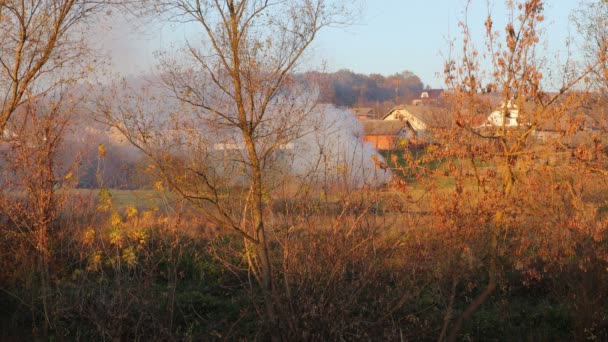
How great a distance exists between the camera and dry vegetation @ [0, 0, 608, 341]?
5883 mm

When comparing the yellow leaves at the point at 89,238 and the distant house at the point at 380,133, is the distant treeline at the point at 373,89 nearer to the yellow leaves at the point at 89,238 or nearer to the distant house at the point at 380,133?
the distant house at the point at 380,133

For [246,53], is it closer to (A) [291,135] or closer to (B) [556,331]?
(A) [291,135]

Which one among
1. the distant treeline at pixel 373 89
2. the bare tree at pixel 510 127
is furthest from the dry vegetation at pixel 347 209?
the distant treeline at pixel 373 89

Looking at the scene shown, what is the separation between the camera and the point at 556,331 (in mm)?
8539

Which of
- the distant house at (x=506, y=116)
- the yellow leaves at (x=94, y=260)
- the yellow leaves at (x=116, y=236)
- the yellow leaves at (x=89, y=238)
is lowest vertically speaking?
the yellow leaves at (x=94, y=260)

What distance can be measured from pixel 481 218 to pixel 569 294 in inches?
91.7

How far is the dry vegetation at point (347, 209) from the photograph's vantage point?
5.88 metres

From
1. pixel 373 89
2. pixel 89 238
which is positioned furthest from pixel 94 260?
pixel 373 89

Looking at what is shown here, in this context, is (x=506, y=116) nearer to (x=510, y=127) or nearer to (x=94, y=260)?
(x=510, y=127)

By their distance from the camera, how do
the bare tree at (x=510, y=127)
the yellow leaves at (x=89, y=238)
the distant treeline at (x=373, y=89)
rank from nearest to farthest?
the bare tree at (x=510, y=127), the yellow leaves at (x=89, y=238), the distant treeline at (x=373, y=89)

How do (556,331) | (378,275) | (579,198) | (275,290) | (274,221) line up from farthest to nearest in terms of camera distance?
(556,331) < (274,221) < (579,198) < (378,275) < (275,290)

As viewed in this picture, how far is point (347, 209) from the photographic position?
6.71 meters

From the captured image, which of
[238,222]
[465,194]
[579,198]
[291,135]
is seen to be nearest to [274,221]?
[238,222]

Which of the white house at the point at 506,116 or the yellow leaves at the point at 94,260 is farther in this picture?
the yellow leaves at the point at 94,260
